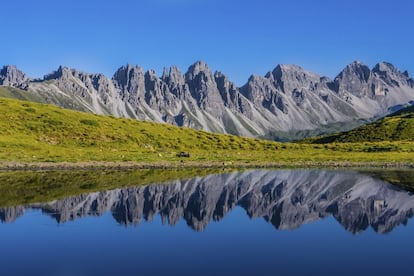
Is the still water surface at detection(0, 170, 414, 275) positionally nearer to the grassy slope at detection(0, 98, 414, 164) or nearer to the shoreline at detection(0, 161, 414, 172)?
the shoreline at detection(0, 161, 414, 172)

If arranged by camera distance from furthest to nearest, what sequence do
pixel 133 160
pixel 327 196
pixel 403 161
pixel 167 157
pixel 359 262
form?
pixel 403 161, pixel 167 157, pixel 133 160, pixel 327 196, pixel 359 262

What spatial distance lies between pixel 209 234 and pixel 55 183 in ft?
92.9

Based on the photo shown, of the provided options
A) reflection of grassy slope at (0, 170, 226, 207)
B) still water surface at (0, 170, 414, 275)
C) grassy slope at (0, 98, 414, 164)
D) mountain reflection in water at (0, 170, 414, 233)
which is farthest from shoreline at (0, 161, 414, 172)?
still water surface at (0, 170, 414, 275)

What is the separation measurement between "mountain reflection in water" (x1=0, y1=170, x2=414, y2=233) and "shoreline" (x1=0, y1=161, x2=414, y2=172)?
23935 millimetres

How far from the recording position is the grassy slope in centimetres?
8556

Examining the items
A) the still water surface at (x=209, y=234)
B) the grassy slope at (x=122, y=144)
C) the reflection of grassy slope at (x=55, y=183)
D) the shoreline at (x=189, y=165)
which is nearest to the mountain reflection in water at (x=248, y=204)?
the still water surface at (x=209, y=234)

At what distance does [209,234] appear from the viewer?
2642cm

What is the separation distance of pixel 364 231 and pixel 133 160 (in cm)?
5828


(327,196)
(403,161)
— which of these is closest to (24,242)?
(327,196)

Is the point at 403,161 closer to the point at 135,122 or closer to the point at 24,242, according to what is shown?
the point at 135,122

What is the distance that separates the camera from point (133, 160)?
81.3 metres

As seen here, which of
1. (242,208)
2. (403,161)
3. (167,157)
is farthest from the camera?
(403,161)

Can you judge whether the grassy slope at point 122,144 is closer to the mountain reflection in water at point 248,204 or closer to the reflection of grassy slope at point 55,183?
the reflection of grassy slope at point 55,183

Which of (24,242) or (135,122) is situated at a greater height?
(135,122)
